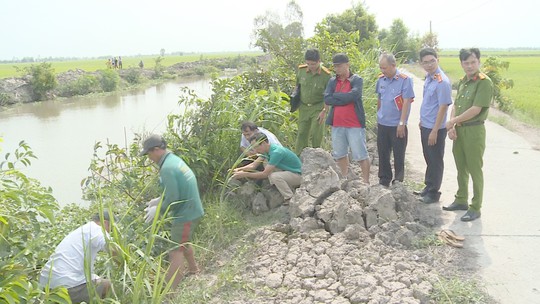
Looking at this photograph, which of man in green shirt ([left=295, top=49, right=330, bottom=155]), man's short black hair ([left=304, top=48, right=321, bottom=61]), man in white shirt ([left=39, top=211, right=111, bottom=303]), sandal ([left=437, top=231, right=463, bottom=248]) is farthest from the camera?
man in green shirt ([left=295, top=49, right=330, bottom=155])

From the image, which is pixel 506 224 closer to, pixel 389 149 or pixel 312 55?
pixel 389 149

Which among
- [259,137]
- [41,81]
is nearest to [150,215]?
[259,137]

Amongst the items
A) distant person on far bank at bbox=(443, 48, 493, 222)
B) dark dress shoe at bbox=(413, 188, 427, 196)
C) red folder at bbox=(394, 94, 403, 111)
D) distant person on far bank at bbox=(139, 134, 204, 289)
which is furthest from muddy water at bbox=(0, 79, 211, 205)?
distant person on far bank at bbox=(443, 48, 493, 222)

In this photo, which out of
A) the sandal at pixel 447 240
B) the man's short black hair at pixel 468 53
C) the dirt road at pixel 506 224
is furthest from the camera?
the man's short black hair at pixel 468 53

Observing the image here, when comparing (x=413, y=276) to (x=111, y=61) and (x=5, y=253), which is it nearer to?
(x=5, y=253)

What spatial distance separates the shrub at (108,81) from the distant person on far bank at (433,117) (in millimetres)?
28597

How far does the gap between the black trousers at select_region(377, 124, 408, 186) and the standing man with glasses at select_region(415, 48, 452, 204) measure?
1.02 ft

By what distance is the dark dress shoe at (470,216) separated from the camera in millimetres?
4199

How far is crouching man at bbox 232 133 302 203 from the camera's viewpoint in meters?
4.93

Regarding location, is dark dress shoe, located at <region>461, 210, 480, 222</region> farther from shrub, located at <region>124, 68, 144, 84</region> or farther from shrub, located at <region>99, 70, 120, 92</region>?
shrub, located at <region>124, 68, 144, 84</region>

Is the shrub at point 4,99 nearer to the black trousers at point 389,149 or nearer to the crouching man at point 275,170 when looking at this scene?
the crouching man at point 275,170

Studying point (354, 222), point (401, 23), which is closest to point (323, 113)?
point (354, 222)

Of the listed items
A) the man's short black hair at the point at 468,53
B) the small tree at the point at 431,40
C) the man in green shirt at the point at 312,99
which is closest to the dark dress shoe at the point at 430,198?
the man's short black hair at the point at 468,53

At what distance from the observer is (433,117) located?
4516 millimetres
